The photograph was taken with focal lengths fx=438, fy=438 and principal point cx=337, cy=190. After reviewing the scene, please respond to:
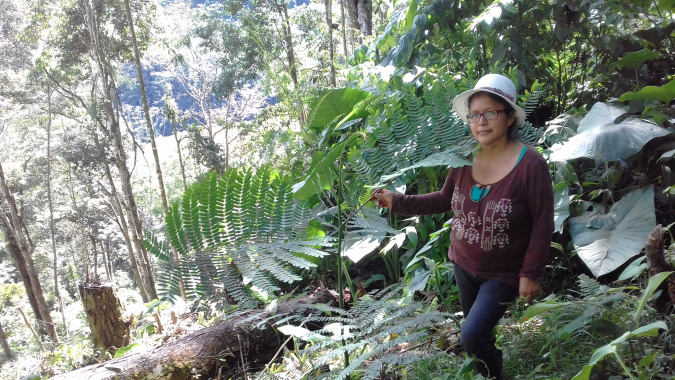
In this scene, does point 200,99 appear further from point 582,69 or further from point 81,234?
point 582,69

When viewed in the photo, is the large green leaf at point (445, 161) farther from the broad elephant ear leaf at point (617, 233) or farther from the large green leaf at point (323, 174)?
the broad elephant ear leaf at point (617, 233)

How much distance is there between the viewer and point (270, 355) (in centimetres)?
253

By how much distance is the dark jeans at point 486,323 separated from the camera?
1479 mm

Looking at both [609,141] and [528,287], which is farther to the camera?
[609,141]

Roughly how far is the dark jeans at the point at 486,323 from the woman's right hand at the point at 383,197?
1.43ft

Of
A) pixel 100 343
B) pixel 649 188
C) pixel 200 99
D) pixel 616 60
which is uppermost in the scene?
pixel 200 99

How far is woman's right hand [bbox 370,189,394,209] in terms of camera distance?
5.32 ft

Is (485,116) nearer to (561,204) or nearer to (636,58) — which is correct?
(561,204)

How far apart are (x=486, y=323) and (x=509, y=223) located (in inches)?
13.6

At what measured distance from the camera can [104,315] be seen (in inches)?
135

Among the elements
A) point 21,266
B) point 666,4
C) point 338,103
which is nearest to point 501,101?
point 338,103

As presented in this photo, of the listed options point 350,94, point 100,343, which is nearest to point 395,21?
point 350,94

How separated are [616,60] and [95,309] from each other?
4.06 m

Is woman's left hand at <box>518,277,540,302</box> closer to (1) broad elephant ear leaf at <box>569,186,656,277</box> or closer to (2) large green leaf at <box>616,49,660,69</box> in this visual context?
(1) broad elephant ear leaf at <box>569,186,656,277</box>
